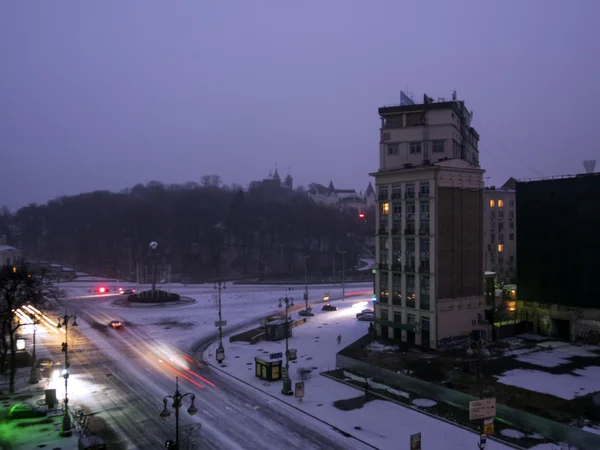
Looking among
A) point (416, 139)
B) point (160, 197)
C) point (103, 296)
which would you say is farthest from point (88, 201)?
point (416, 139)

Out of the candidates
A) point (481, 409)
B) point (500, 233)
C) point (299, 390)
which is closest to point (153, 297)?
point (299, 390)

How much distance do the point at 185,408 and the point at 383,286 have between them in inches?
929

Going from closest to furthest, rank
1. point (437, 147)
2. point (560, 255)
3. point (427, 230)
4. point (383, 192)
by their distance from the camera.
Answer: point (427, 230) < point (437, 147) < point (383, 192) < point (560, 255)

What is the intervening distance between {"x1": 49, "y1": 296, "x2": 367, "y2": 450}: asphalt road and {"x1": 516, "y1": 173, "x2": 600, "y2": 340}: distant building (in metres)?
31.0

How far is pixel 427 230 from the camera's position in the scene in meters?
40.9

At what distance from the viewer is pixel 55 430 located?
23.5 m

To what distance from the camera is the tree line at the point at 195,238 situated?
407 ft

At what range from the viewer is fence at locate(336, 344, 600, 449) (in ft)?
69.4

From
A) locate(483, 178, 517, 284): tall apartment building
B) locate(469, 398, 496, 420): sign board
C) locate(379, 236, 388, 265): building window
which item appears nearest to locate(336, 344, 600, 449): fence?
locate(469, 398, 496, 420): sign board

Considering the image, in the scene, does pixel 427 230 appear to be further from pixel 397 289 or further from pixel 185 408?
pixel 185 408

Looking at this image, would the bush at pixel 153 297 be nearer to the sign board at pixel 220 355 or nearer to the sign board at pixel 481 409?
the sign board at pixel 220 355

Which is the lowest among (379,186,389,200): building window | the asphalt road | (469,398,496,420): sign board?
the asphalt road

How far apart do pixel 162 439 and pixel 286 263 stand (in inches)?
4225

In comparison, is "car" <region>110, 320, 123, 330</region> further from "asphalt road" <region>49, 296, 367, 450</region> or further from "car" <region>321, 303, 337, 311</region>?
"car" <region>321, 303, 337, 311</region>
